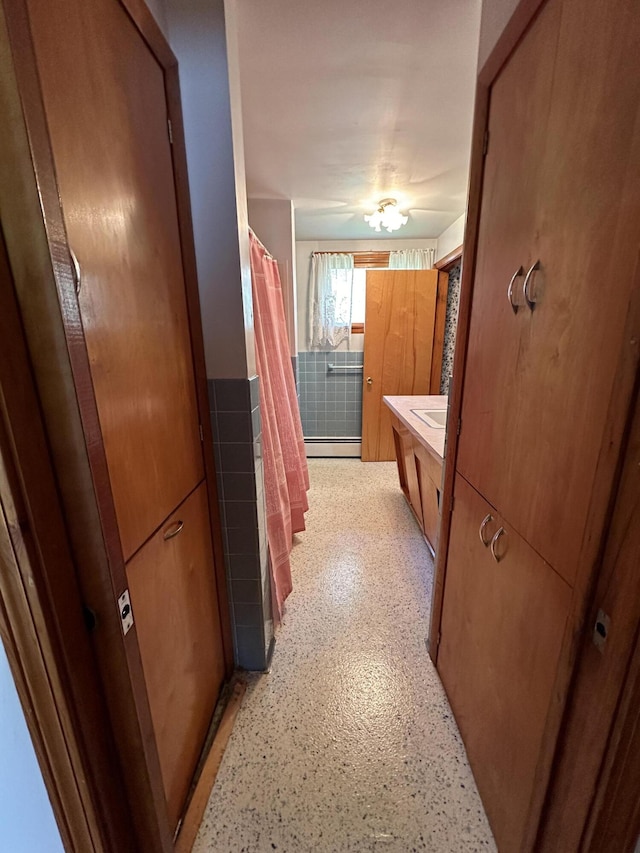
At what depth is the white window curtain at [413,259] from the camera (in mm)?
3531

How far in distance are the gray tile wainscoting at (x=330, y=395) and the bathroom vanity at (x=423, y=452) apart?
1002 mm

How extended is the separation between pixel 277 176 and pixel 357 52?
3.48ft

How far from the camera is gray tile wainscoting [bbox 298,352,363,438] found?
12.4ft

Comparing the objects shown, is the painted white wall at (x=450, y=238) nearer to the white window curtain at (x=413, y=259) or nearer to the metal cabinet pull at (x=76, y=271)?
the white window curtain at (x=413, y=259)

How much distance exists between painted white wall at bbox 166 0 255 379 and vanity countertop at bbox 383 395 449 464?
0.97 m

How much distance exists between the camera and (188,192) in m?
0.98

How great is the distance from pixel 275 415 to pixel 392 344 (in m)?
2.12

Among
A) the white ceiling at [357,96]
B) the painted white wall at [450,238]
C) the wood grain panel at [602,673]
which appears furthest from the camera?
the painted white wall at [450,238]

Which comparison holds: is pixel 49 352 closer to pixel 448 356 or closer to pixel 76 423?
pixel 76 423

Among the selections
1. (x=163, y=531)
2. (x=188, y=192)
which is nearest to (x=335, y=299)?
(x=188, y=192)

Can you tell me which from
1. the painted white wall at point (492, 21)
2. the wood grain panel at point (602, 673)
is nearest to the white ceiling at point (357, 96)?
the painted white wall at point (492, 21)

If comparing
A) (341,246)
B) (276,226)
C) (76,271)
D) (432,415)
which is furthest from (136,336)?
(341,246)

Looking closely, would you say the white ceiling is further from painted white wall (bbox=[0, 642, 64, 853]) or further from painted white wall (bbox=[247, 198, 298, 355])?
painted white wall (bbox=[0, 642, 64, 853])

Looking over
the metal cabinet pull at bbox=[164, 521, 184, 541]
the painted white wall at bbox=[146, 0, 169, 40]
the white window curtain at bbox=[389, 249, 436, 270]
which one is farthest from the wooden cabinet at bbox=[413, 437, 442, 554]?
the white window curtain at bbox=[389, 249, 436, 270]
